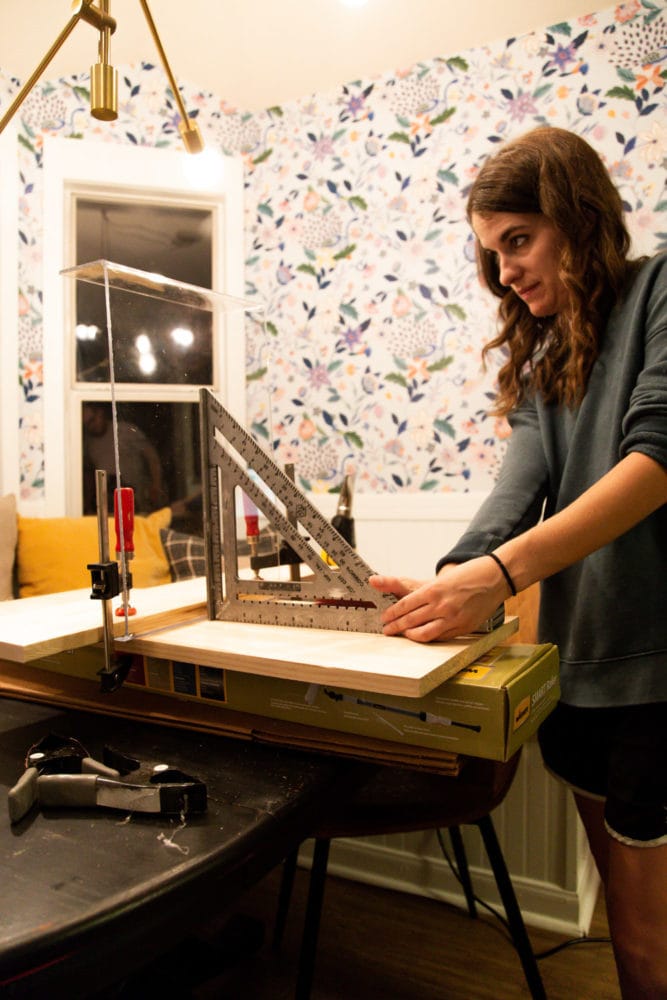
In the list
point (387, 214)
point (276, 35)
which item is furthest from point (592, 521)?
point (276, 35)

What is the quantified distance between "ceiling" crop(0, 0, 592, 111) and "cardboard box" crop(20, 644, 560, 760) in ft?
8.69

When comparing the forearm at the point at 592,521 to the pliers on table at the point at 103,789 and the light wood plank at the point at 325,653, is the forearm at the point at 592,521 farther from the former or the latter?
the pliers on table at the point at 103,789

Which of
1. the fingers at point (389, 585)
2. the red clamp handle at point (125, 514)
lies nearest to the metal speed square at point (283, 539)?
the fingers at point (389, 585)

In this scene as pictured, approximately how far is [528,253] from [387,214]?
7.28ft

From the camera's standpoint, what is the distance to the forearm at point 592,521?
3.30 ft

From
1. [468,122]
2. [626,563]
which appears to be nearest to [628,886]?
[626,563]

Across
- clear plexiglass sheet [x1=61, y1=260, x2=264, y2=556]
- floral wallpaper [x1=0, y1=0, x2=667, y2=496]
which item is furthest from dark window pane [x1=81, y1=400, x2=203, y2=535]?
floral wallpaper [x1=0, y1=0, x2=667, y2=496]

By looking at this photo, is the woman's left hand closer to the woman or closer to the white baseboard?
the woman

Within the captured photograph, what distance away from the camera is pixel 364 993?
66.7 inches

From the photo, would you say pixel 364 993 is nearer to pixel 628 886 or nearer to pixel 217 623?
pixel 628 886

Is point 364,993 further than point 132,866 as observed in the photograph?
Yes

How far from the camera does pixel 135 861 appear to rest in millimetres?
694

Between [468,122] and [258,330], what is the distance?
2.20 m

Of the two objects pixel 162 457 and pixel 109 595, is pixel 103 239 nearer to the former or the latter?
pixel 162 457
